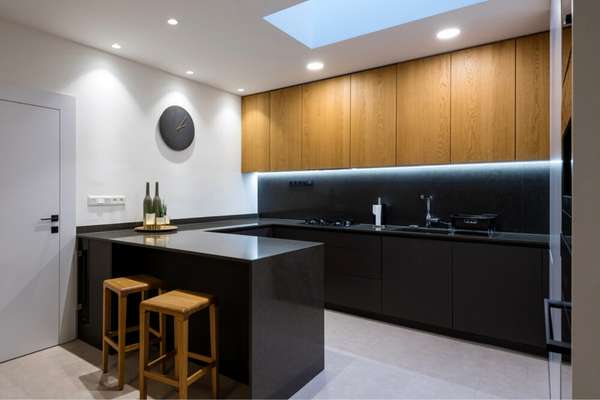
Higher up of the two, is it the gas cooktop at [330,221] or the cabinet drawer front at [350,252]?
the gas cooktop at [330,221]

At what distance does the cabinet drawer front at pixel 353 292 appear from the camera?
10.6 feet

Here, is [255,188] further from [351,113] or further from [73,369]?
[73,369]

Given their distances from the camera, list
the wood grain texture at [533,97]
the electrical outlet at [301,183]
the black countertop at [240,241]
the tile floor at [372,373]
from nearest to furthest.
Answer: the black countertop at [240,241] → the tile floor at [372,373] → the wood grain texture at [533,97] → the electrical outlet at [301,183]

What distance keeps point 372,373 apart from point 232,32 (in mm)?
2764

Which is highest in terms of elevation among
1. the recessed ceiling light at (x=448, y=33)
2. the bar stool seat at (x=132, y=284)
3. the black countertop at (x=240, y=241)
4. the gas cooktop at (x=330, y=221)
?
the recessed ceiling light at (x=448, y=33)

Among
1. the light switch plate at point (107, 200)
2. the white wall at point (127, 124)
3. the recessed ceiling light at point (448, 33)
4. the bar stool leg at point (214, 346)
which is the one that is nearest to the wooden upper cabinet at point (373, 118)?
the recessed ceiling light at point (448, 33)

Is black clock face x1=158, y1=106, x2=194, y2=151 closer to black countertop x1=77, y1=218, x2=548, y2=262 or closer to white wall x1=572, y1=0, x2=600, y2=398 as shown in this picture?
black countertop x1=77, y1=218, x2=548, y2=262

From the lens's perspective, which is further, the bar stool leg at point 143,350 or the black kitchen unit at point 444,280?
the black kitchen unit at point 444,280

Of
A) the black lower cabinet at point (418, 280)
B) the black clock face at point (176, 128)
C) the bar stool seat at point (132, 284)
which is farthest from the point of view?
the black clock face at point (176, 128)

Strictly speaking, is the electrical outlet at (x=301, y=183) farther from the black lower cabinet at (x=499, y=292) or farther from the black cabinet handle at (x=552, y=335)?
the black cabinet handle at (x=552, y=335)

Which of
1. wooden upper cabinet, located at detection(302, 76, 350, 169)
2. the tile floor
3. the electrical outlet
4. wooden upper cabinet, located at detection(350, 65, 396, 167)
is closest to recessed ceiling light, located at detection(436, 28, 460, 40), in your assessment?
wooden upper cabinet, located at detection(350, 65, 396, 167)

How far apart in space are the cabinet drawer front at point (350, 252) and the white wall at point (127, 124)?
1395 millimetres

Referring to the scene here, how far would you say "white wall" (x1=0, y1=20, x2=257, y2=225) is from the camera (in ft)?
8.80

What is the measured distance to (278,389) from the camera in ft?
6.42
